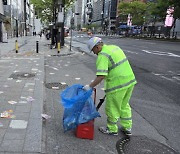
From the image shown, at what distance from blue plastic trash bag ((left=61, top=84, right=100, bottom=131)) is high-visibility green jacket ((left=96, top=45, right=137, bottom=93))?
1.28ft

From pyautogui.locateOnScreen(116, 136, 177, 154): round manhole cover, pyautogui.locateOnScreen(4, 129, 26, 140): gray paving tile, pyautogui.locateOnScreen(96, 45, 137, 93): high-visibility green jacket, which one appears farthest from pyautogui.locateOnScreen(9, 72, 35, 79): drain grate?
pyautogui.locateOnScreen(116, 136, 177, 154): round manhole cover

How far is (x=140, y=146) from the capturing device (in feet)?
13.3

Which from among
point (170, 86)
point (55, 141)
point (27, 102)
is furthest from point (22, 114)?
point (170, 86)

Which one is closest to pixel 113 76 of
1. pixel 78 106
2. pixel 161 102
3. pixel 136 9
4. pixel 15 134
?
pixel 78 106

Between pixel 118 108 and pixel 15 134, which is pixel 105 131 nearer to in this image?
pixel 118 108

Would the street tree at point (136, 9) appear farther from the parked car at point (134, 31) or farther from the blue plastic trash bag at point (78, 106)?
the blue plastic trash bag at point (78, 106)

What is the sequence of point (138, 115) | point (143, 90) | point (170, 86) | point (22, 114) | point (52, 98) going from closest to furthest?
point (22, 114)
point (138, 115)
point (52, 98)
point (143, 90)
point (170, 86)

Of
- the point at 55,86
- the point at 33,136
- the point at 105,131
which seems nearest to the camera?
the point at 33,136

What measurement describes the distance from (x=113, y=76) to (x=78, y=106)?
74 cm

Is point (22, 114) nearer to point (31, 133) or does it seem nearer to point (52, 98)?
point (31, 133)

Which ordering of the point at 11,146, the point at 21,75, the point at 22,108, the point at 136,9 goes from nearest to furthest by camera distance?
the point at 11,146 < the point at 22,108 < the point at 21,75 < the point at 136,9

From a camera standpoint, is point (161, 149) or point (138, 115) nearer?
point (161, 149)

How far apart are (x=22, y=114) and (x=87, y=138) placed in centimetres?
153

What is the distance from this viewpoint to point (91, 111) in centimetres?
407
